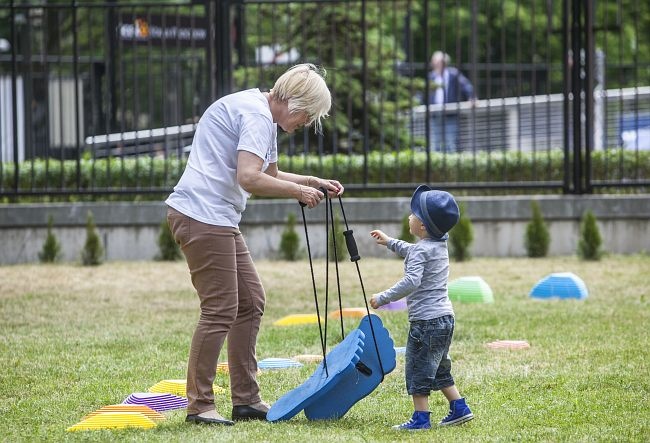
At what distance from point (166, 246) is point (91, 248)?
76 cm

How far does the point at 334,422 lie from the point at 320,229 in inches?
268

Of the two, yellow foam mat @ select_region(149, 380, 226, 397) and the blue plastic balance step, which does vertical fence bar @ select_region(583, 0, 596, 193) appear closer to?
yellow foam mat @ select_region(149, 380, 226, 397)

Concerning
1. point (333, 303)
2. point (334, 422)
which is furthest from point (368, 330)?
point (333, 303)

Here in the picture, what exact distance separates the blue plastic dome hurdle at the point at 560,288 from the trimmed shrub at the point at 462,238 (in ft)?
7.41

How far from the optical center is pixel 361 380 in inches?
190

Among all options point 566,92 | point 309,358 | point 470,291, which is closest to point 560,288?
point 470,291

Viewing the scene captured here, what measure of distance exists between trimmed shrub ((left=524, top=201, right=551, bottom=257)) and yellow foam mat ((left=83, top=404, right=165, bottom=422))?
6.88 metres

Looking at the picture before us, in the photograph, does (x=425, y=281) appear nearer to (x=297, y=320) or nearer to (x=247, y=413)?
(x=247, y=413)

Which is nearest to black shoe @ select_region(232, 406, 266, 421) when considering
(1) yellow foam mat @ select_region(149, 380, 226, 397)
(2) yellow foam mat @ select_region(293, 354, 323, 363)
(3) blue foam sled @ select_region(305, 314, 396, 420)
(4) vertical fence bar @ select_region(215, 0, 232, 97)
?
(3) blue foam sled @ select_region(305, 314, 396, 420)

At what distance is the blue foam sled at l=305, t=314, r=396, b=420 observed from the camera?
4.83m

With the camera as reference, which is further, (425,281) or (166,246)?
(166,246)

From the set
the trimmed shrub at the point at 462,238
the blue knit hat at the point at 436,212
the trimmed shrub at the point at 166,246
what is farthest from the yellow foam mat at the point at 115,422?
the trimmed shrub at the point at 462,238

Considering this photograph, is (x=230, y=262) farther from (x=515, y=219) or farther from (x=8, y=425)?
(x=515, y=219)

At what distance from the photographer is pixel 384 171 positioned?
1206cm
